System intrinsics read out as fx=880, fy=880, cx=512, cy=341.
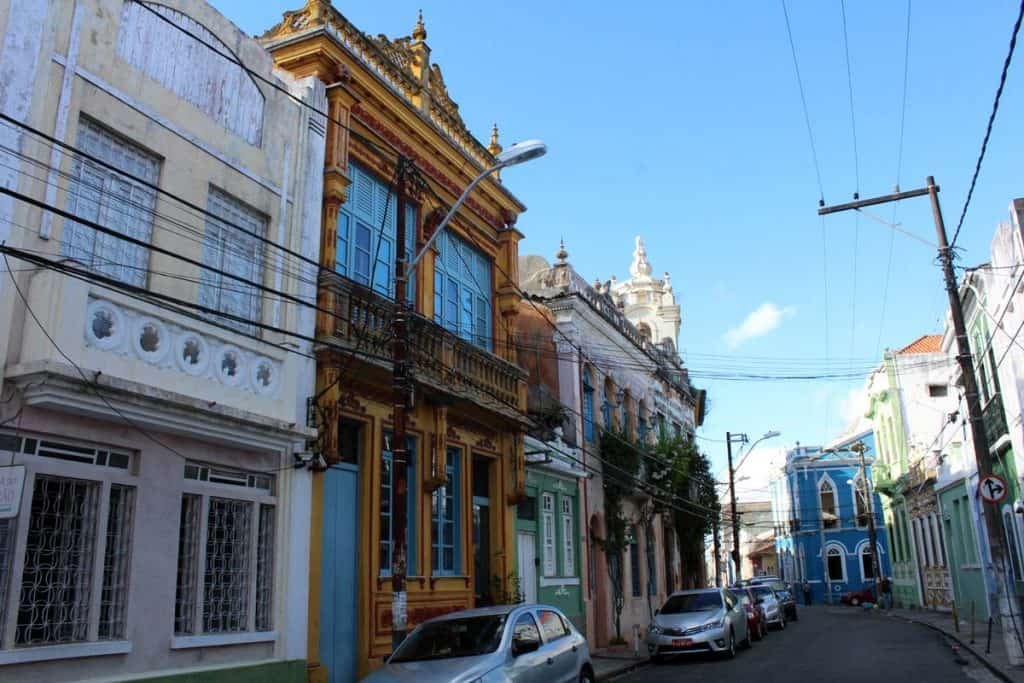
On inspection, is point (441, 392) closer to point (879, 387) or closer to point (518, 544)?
point (518, 544)

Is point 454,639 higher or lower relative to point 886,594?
higher

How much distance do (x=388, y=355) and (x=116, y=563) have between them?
18.7 feet

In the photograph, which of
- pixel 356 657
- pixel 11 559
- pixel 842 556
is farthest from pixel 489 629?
pixel 842 556

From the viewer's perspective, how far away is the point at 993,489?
15367mm

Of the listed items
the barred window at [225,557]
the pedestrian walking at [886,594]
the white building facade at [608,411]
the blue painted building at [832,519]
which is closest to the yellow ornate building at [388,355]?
the barred window at [225,557]

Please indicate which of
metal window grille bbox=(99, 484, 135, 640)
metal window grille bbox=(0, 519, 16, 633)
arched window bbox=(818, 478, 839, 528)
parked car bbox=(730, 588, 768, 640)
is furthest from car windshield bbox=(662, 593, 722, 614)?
arched window bbox=(818, 478, 839, 528)

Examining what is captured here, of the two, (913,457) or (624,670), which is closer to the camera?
(624,670)

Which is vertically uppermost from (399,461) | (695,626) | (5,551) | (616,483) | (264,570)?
(616,483)

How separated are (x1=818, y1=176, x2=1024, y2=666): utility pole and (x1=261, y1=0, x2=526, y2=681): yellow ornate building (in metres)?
8.22

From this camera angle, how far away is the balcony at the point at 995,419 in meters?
22.3

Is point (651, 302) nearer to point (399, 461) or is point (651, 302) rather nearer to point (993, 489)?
point (993, 489)

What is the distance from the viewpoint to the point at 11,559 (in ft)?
28.8

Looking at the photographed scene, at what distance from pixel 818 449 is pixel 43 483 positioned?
5957cm

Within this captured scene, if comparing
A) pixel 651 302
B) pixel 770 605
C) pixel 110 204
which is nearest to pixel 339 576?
pixel 110 204
